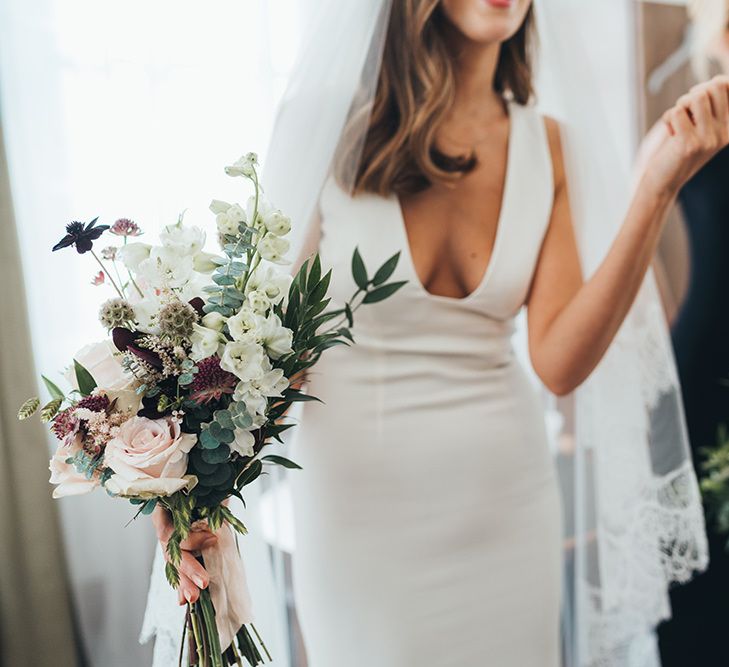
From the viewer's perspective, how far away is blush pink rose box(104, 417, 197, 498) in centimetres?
66

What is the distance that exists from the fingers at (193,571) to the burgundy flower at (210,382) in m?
0.18

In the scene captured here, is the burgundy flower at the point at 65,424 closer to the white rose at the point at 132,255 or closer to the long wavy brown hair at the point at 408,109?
the white rose at the point at 132,255

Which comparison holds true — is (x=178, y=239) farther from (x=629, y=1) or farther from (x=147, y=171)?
(x=629, y=1)

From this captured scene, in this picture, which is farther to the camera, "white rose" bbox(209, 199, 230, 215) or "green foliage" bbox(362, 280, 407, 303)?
"green foliage" bbox(362, 280, 407, 303)

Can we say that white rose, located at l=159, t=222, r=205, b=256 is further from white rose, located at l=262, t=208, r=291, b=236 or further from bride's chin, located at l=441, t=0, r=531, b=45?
bride's chin, located at l=441, t=0, r=531, b=45

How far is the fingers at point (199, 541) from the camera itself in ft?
2.54

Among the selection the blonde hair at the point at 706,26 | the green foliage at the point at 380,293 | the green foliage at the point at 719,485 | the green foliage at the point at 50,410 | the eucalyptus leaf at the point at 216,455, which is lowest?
the green foliage at the point at 719,485

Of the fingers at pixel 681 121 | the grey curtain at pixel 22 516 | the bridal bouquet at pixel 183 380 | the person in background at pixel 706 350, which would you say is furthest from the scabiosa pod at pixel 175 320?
the person in background at pixel 706 350

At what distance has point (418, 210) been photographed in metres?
1.16

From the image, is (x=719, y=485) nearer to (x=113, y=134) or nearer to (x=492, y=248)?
(x=492, y=248)

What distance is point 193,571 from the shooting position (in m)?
0.75

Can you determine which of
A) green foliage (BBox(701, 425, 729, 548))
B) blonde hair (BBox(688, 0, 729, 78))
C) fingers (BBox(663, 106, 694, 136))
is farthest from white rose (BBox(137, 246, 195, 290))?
blonde hair (BBox(688, 0, 729, 78))

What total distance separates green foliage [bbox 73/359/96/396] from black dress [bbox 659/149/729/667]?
1.51 metres

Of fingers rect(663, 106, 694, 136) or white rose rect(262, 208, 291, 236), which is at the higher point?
fingers rect(663, 106, 694, 136)
